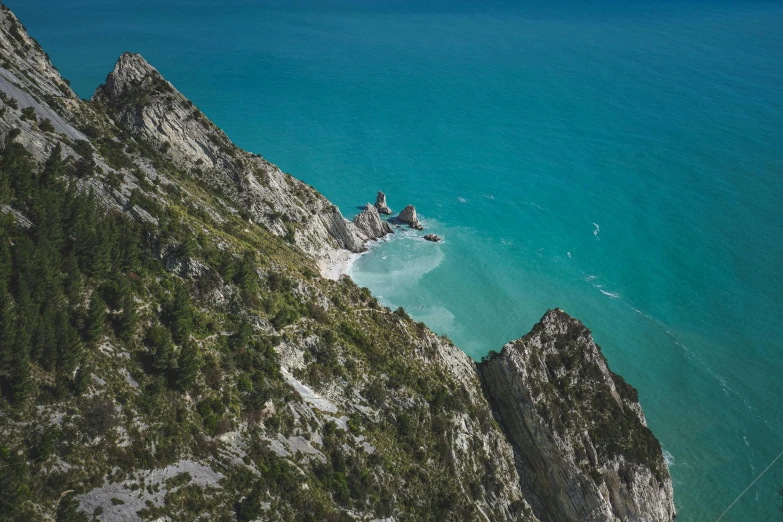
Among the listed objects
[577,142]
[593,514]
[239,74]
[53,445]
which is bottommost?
[593,514]

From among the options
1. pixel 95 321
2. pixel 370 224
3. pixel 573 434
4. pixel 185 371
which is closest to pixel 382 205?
pixel 370 224

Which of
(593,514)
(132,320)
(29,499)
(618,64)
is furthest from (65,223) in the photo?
(618,64)

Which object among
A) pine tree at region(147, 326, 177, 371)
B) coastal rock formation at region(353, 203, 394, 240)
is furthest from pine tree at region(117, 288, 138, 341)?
coastal rock formation at region(353, 203, 394, 240)

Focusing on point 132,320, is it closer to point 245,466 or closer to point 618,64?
point 245,466

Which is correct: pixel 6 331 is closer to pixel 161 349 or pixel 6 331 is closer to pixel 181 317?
pixel 161 349

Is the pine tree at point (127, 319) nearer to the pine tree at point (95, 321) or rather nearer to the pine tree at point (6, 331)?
the pine tree at point (95, 321)

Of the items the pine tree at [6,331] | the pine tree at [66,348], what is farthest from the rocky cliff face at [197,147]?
the pine tree at [6,331]
